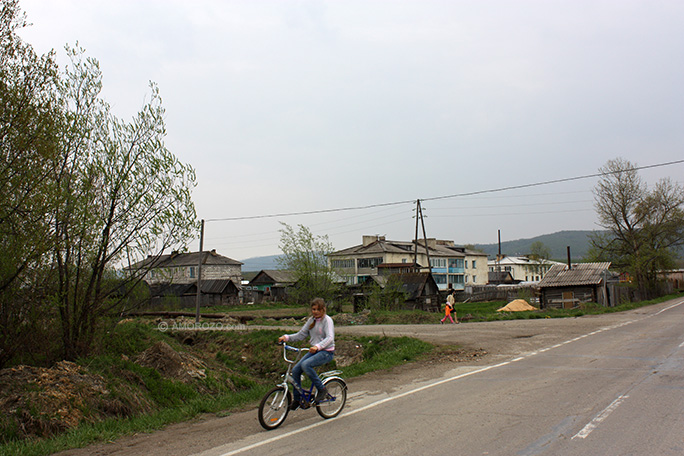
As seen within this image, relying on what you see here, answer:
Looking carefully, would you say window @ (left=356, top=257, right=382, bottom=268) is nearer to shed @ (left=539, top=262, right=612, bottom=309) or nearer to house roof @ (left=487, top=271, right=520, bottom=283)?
house roof @ (left=487, top=271, right=520, bottom=283)

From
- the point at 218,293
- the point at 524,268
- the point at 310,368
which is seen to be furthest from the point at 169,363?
the point at 524,268

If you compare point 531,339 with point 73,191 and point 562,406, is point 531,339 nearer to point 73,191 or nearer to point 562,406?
point 562,406

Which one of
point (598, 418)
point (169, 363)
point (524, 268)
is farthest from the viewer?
point (524, 268)

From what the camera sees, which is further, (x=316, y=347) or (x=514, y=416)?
(x=316, y=347)

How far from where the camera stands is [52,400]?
9586 mm

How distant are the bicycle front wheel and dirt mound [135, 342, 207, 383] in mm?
7682

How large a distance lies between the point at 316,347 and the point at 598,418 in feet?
12.3

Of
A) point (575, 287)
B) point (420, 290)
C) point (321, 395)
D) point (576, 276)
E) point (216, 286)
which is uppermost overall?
point (216, 286)

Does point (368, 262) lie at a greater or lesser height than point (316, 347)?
greater

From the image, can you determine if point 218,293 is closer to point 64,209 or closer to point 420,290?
point 420,290

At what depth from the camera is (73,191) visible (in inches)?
452

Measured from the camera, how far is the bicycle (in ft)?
22.7

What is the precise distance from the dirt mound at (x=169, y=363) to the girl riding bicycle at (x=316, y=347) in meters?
7.71

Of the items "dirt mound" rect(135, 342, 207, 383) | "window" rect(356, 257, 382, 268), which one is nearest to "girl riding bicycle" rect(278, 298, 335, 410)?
"dirt mound" rect(135, 342, 207, 383)
